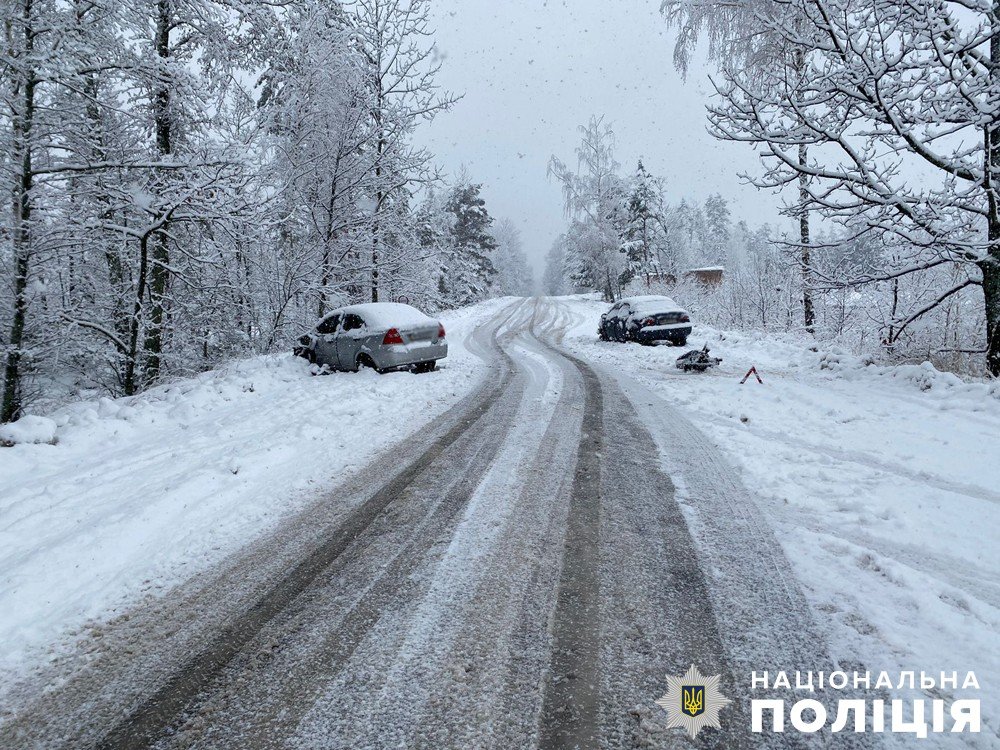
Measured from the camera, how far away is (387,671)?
7.06 ft

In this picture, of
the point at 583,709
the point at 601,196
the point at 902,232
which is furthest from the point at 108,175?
the point at 601,196

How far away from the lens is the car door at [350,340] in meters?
10.3

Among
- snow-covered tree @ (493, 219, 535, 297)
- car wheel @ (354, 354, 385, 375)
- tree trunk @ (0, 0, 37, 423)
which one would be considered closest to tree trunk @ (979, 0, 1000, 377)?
car wheel @ (354, 354, 385, 375)

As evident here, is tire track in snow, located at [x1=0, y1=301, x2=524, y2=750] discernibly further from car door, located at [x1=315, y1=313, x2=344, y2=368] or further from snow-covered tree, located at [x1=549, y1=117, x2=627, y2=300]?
snow-covered tree, located at [x1=549, y1=117, x2=627, y2=300]

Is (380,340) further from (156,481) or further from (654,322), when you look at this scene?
(654,322)

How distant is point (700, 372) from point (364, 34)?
14.5 m

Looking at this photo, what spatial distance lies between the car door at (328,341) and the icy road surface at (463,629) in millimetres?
7045

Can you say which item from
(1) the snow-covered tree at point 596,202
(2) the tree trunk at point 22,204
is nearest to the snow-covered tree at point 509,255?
(1) the snow-covered tree at point 596,202

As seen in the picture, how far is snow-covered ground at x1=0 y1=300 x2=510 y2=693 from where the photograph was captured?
2859 millimetres

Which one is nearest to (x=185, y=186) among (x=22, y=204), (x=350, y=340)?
(x=22, y=204)

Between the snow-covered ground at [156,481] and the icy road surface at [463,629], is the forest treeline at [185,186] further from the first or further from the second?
the icy road surface at [463,629]

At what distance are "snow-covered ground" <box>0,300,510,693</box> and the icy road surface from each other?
0.31 metres

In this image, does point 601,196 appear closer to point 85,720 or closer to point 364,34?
point 364,34

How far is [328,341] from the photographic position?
36.1ft
